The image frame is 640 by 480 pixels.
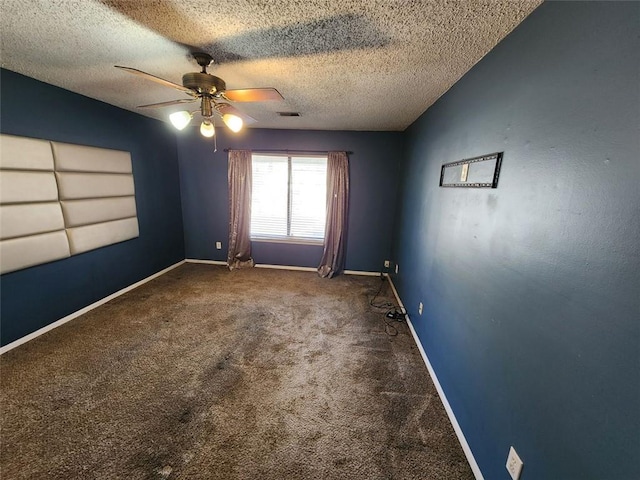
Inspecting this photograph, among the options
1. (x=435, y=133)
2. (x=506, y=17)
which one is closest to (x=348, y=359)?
(x=435, y=133)

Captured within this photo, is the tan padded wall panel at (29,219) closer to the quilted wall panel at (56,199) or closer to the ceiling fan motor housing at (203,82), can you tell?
the quilted wall panel at (56,199)

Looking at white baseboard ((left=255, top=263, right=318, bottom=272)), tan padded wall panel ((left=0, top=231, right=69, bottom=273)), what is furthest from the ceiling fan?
white baseboard ((left=255, top=263, right=318, bottom=272))

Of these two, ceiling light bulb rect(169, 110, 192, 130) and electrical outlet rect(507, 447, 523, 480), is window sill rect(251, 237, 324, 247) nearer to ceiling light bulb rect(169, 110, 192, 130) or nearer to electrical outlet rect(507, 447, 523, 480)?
ceiling light bulb rect(169, 110, 192, 130)

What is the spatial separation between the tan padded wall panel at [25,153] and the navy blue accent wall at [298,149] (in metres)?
2.06

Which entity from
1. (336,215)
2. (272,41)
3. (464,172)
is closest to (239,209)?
(336,215)

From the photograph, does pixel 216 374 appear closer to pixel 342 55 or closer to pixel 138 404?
pixel 138 404

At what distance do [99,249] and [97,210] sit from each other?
47 centimetres

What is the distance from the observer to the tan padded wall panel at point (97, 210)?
256cm

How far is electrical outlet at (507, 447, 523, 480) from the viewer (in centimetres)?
107

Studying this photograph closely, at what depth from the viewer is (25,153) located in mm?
2180

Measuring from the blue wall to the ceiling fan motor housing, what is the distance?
5.68 ft

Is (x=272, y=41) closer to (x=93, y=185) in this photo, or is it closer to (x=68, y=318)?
(x=93, y=185)

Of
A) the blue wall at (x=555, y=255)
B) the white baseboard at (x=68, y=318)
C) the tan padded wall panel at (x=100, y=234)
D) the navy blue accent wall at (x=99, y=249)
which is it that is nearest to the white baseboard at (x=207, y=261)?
the navy blue accent wall at (x=99, y=249)

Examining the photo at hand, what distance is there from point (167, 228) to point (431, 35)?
14.0 ft
